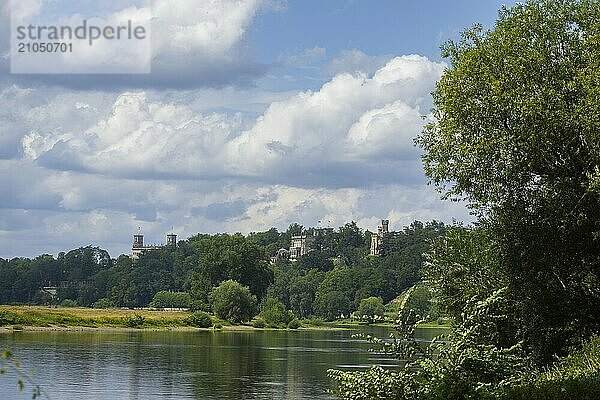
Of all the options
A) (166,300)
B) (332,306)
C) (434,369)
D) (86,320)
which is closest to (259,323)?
(86,320)

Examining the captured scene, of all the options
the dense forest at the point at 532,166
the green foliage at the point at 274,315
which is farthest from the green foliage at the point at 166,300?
the dense forest at the point at 532,166

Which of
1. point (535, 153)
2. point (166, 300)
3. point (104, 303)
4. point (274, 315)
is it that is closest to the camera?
point (535, 153)

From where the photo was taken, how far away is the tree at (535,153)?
2555cm

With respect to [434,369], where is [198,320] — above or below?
below

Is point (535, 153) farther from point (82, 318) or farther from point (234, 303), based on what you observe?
point (234, 303)

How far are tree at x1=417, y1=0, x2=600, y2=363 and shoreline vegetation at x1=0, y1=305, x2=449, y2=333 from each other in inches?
2007

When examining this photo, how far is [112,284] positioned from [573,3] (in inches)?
6744

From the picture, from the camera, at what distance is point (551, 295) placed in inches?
1092

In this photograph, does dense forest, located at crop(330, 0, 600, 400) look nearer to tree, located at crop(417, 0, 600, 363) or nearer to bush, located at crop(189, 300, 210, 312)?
tree, located at crop(417, 0, 600, 363)

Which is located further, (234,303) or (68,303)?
(68,303)

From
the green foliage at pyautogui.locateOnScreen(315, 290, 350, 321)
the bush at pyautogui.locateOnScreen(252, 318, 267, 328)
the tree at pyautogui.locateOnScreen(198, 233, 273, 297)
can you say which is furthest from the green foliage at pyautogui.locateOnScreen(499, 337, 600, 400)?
the green foliage at pyautogui.locateOnScreen(315, 290, 350, 321)

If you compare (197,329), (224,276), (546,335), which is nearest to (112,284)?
(224,276)

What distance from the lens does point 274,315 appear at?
122m

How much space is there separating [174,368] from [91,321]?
168 ft
